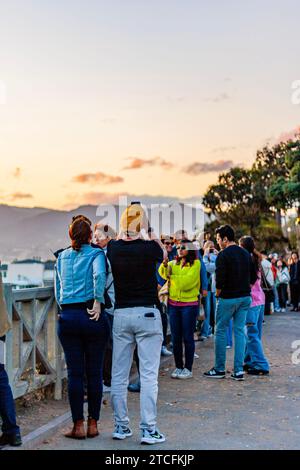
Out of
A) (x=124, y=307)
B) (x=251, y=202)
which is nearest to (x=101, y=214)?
(x=124, y=307)

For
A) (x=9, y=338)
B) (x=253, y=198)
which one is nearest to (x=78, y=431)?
(x=9, y=338)

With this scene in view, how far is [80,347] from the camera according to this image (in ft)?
20.1

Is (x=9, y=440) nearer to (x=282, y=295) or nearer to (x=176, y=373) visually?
(x=176, y=373)

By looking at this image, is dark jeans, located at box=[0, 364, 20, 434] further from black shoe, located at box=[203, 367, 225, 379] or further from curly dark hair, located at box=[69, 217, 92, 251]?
black shoe, located at box=[203, 367, 225, 379]

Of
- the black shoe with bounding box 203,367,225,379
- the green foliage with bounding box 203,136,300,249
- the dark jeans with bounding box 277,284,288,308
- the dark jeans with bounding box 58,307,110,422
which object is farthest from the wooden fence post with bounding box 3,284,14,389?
the green foliage with bounding box 203,136,300,249

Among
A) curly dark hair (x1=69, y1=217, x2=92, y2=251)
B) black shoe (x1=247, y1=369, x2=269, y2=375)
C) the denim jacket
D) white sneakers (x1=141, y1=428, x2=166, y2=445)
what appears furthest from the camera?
black shoe (x1=247, y1=369, x2=269, y2=375)

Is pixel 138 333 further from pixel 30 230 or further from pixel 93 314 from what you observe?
pixel 30 230

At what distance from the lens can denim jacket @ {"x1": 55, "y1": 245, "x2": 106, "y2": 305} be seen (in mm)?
6070

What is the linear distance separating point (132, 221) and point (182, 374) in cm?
398

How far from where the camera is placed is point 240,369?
9.44m

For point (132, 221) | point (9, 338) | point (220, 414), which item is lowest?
point (220, 414)

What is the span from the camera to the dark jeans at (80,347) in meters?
6.04

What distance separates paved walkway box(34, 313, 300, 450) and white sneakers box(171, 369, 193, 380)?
0.36 feet

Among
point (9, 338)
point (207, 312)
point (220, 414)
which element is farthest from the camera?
point (207, 312)
